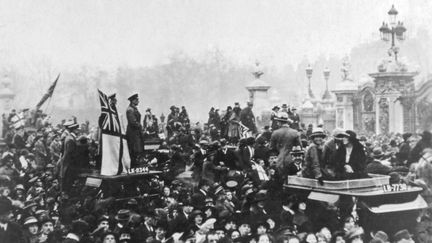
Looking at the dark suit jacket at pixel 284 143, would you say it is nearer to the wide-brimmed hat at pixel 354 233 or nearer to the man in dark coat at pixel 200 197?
the man in dark coat at pixel 200 197

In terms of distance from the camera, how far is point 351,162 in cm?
798

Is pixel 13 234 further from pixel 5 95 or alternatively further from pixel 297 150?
pixel 5 95

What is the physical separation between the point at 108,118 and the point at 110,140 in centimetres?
35

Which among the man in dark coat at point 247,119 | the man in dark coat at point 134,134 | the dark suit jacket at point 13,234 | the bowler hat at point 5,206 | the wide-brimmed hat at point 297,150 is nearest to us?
the dark suit jacket at point 13,234

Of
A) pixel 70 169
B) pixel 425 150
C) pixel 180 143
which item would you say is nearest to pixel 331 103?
pixel 180 143

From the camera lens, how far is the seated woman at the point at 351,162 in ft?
25.7

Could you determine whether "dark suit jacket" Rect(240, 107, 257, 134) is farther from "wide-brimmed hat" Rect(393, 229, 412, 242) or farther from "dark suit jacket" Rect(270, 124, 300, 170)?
"wide-brimmed hat" Rect(393, 229, 412, 242)

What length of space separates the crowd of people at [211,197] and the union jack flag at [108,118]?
2.28ft

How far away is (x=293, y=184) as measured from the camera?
27.6 feet

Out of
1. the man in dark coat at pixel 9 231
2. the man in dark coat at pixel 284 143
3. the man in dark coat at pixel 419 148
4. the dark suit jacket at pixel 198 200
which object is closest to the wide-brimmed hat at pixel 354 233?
the man in dark coat at pixel 284 143

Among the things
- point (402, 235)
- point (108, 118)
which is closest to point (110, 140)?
point (108, 118)

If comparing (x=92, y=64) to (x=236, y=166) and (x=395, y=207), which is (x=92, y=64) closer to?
(x=236, y=166)

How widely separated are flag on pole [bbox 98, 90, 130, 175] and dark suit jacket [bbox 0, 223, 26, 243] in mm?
1925

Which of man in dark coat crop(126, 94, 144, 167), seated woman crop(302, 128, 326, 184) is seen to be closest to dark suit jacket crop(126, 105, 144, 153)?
man in dark coat crop(126, 94, 144, 167)
